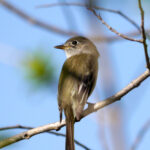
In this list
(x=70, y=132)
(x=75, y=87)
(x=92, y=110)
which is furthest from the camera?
(x=75, y=87)

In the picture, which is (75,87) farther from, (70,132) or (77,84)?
(70,132)

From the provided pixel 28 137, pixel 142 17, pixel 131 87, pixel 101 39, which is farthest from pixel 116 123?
pixel 28 137

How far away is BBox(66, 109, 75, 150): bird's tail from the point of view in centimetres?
342

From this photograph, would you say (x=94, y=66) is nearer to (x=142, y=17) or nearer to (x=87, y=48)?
(x=87, y=48)

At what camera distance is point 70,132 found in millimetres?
3619

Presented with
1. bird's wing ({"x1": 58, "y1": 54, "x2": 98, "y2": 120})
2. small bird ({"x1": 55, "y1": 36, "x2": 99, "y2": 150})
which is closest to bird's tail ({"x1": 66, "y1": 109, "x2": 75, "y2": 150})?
small bird ({"x1": 55, "y1": 36, "x2": 99, "y2": 150})

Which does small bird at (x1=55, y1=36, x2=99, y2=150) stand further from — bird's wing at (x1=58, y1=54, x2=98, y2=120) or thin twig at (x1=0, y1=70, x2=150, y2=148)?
thin twig at (x1=0, y1=70, x2=150, y2=148)

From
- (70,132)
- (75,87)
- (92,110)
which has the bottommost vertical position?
(70,132)

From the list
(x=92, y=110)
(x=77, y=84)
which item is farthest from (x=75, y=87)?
(x=92, y=110)

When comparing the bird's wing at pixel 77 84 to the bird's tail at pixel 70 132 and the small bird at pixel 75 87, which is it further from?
the bird's tail at pixel 70 132

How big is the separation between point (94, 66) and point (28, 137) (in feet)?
7.56

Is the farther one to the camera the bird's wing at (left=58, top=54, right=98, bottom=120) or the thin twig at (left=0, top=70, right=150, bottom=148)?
the bird's wing at (left=58, top=54, right=98, bottom=120)

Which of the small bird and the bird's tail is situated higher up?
Result: the small bird

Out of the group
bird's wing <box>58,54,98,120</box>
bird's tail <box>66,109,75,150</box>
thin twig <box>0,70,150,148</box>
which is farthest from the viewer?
bird's wing <box>58,54,98,120</box>
